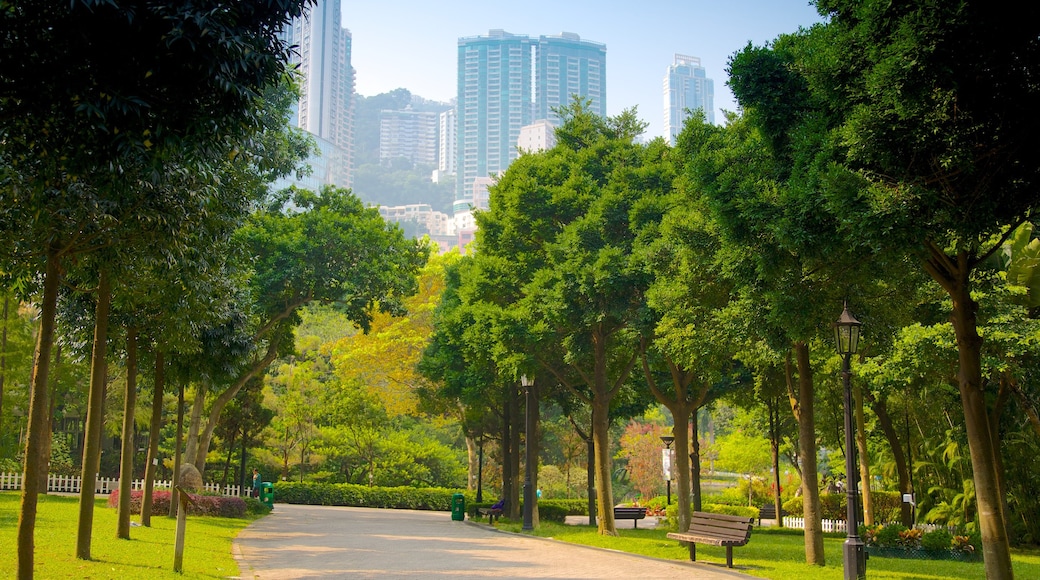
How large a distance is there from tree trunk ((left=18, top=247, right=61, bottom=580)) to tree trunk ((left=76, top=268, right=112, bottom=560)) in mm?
2131

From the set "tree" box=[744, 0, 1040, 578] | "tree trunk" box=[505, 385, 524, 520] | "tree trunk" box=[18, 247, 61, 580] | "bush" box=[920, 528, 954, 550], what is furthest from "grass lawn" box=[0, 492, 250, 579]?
"bush" box=[920, 528, 954, 550]

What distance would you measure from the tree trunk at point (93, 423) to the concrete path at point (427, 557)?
7.82 feet

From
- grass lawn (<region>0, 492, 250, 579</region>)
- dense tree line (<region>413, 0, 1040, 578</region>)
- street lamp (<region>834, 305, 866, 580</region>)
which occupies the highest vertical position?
dense tree line (<region>413, 0, 1040, 578</region>)

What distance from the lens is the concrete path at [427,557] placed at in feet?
45.6

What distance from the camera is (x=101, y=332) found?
13344 mm

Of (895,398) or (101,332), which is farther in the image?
(895,398)

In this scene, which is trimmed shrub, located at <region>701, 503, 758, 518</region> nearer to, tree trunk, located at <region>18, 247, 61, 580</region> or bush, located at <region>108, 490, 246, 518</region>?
bush, located at <region>108, 490, 246, 518</region>

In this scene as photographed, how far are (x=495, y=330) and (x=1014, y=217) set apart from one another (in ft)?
48.3

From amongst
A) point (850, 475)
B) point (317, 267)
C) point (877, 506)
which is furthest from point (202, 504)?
point (877, 506)

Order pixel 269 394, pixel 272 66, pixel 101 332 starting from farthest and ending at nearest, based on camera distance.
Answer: pixel 269 394 < pixel 101 332 < pixel 272 66

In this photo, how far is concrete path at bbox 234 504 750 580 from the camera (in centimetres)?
1391

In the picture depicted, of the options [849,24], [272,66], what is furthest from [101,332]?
[849,24]

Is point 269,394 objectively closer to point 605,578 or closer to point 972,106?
point 605,578

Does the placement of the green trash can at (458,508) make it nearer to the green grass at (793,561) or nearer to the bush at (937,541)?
the green grass at (793,561)
